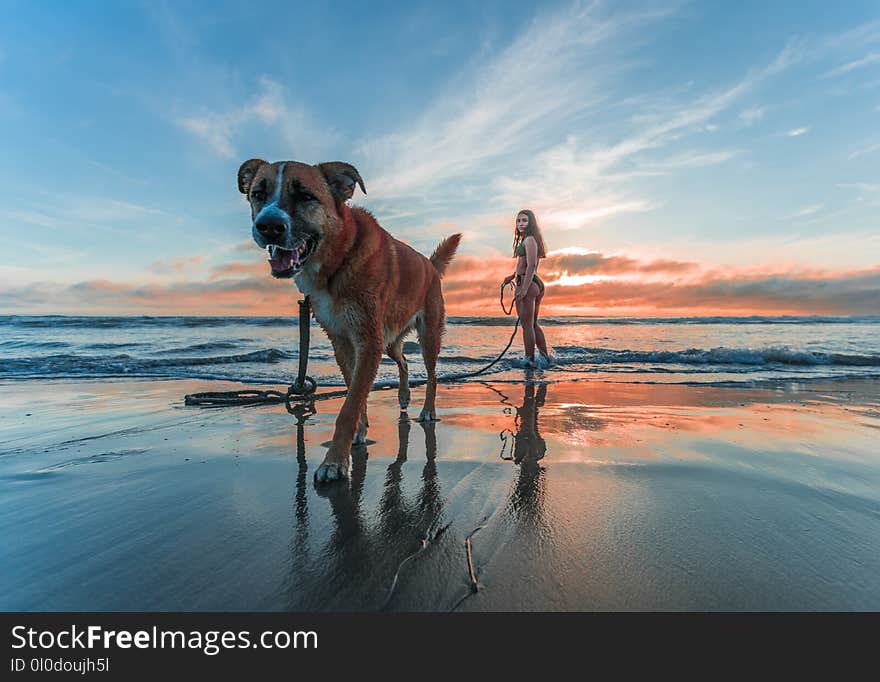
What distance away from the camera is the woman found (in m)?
9.89

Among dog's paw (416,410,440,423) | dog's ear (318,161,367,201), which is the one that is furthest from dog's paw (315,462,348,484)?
dog's ear (318,161,367,201)

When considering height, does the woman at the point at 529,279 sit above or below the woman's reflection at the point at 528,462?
above

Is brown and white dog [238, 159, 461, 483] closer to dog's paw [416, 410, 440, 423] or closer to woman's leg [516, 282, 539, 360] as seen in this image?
dog's paw [416, 410, 440, 423]

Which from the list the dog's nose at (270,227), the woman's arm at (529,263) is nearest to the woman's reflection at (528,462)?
the dog's nose at (270,227)

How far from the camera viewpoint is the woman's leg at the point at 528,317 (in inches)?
387

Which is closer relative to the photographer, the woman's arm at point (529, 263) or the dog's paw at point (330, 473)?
the dog's paw at point (330, 473)

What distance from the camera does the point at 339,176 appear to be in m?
3.05

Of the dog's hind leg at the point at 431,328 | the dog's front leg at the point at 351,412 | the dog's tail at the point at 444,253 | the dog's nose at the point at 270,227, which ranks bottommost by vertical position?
the dog's front leg at the point at 351,412

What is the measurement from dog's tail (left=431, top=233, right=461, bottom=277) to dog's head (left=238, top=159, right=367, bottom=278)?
104 inches

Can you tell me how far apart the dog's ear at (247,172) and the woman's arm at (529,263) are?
7.47 m

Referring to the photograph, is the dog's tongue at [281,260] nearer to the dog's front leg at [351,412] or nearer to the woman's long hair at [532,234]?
the dog's front leg at [351,412]

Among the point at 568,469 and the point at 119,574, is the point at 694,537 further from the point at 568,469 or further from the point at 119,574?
the point at 119,574

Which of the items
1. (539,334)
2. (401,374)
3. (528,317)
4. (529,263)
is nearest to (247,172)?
(401,374)
